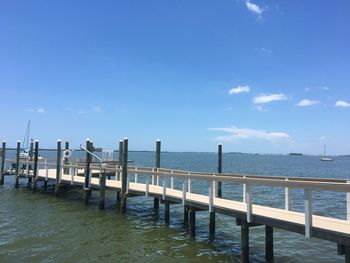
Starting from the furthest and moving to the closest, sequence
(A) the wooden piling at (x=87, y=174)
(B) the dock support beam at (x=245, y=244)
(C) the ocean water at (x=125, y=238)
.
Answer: (A) the wooden piling at (x=87, y=174)
(C) the ocean water at (x=125, y=238)
(B) the dock support beam at (x=245, y=244)

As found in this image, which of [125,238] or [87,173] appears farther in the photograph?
[87,173]

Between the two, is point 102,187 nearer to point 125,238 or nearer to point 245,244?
point 125,238

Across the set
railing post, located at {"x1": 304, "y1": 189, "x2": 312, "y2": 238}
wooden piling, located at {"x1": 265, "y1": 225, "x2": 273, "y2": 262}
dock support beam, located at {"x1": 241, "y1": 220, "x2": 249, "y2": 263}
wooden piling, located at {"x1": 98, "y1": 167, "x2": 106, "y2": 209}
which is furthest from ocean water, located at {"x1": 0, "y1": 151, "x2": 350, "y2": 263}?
railing post, located at {"x1": 304, "y1": 189, "x2": 312, "y2": 238}

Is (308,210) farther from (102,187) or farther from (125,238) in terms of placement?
(102,187)

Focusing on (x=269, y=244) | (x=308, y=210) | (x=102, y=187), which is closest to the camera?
(x=308, y=210)

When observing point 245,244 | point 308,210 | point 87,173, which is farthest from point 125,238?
point 308,210

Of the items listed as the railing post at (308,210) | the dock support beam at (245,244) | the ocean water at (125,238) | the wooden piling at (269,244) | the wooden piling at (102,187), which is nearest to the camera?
the railing post at (308,210)

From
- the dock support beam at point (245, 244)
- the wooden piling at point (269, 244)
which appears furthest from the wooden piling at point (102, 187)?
the wooden piling at point (269, 244)

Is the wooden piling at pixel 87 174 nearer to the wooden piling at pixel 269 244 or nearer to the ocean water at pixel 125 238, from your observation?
the ocean water at pixel 125 238

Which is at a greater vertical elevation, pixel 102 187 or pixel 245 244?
pixel 102 187

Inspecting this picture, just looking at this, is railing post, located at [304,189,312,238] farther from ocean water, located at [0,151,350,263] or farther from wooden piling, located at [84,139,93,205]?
wooden piling, located at [84,139,93,205]

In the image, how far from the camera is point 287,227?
32.1 feet

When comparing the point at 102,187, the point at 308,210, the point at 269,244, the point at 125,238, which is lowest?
the point at 125,238

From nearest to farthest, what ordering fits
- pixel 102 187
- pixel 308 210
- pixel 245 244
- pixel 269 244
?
pixel 308 210, pixel 245 244, pixel 269 244, pixel 102 187
